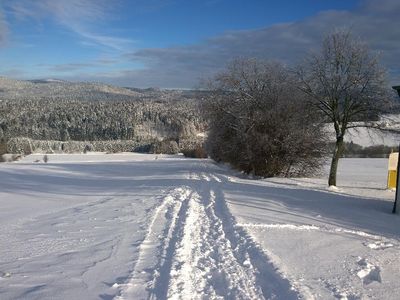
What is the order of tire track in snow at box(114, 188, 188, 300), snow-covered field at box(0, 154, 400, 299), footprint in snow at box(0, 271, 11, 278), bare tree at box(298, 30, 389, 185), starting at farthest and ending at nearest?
bare tree at box(298, 30, 389, 185), footprint in snow at box(0, 271, 11, 278), snow-covered field at box(0, 154, 400, 299), tire track in snow at box(114, 188, 188, 300)

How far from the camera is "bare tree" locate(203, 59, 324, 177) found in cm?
3164

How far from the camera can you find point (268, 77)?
116ft

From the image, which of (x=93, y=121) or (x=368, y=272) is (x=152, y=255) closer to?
(x=368, y=272)

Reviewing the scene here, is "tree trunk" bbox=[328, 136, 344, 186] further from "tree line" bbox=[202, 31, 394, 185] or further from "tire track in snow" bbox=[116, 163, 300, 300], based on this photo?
"tire track in snow" bbox=[116, 163, 300, 300]

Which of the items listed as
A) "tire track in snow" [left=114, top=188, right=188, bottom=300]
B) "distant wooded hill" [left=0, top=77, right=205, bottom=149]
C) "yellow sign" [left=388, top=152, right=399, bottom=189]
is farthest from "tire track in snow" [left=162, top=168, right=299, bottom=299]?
"distant wooded hill" [left=0, top=77, right=205, bottom=149]

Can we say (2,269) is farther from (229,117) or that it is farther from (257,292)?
(229,117)

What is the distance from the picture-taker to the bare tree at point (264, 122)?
31.6m

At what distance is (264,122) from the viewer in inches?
1294

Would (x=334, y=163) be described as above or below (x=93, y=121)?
Answer: below

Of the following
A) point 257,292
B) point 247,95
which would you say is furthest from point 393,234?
point 247,95

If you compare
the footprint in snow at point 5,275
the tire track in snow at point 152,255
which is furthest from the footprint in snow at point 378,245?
the footprint in snow at point 5,275

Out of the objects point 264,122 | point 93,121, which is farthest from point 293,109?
point 93,121

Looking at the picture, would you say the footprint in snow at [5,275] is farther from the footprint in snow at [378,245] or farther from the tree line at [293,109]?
the tree line at [293,109]

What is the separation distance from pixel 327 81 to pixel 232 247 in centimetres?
1842
